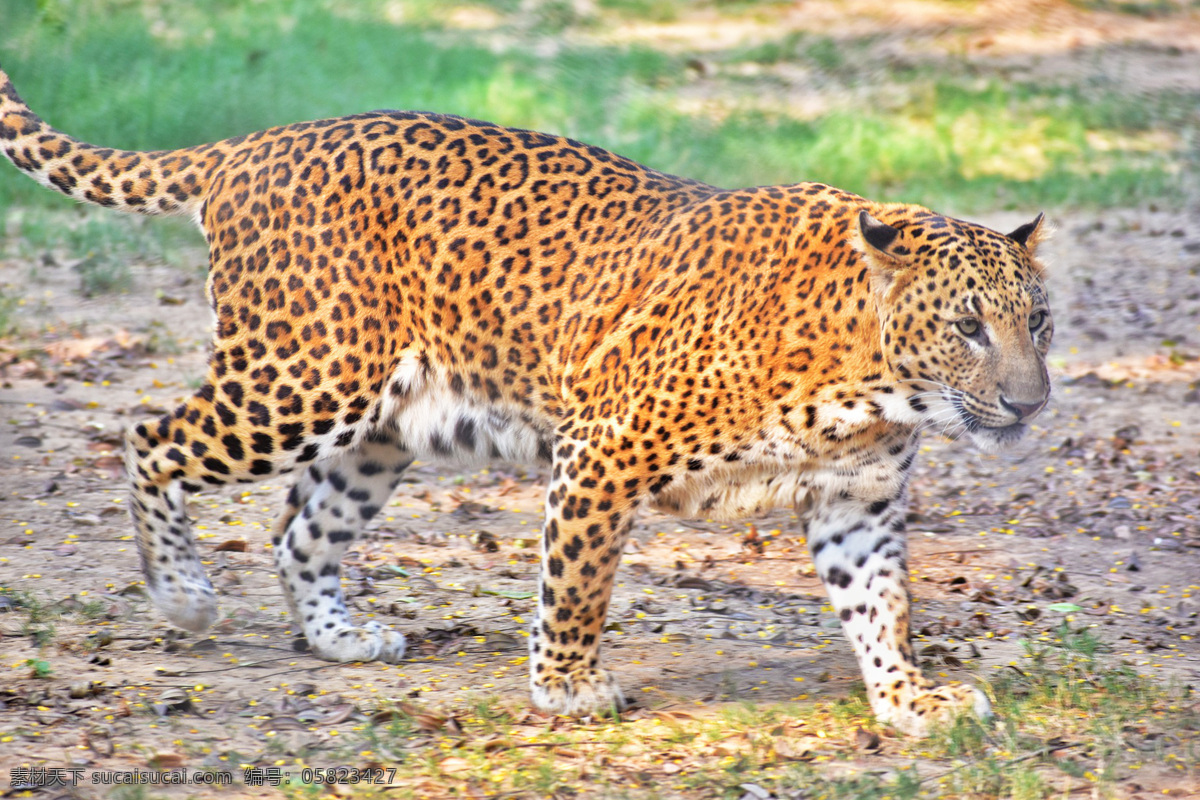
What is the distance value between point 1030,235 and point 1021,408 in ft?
2.49

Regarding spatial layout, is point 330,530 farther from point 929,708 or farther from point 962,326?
point 962,326

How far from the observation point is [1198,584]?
6844mm

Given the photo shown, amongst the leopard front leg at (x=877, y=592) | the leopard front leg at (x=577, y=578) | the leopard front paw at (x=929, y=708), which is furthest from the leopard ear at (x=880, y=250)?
the leopard front paw at (x=929, y=708)

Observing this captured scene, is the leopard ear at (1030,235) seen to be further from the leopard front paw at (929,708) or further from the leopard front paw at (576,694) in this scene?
the leopard front paw at (576,694)

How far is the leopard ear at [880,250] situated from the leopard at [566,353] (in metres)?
0.01

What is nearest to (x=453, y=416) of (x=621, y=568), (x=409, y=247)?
(x=409, y=247)

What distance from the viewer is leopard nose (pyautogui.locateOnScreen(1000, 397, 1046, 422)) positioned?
185 inches

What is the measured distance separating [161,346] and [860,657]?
20.9 feet

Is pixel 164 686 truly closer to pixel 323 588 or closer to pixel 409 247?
pixel 323 588

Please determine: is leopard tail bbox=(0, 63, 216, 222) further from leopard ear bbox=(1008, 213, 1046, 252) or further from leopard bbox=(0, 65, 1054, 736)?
leopard ear bbox=(1008, 213, 1046, 252)

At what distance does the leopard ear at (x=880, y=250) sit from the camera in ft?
15.7

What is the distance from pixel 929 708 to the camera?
16.6 ft

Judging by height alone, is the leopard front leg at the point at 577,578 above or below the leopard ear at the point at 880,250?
below

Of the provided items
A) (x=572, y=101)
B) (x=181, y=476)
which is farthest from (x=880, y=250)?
(x=572, y=101)
